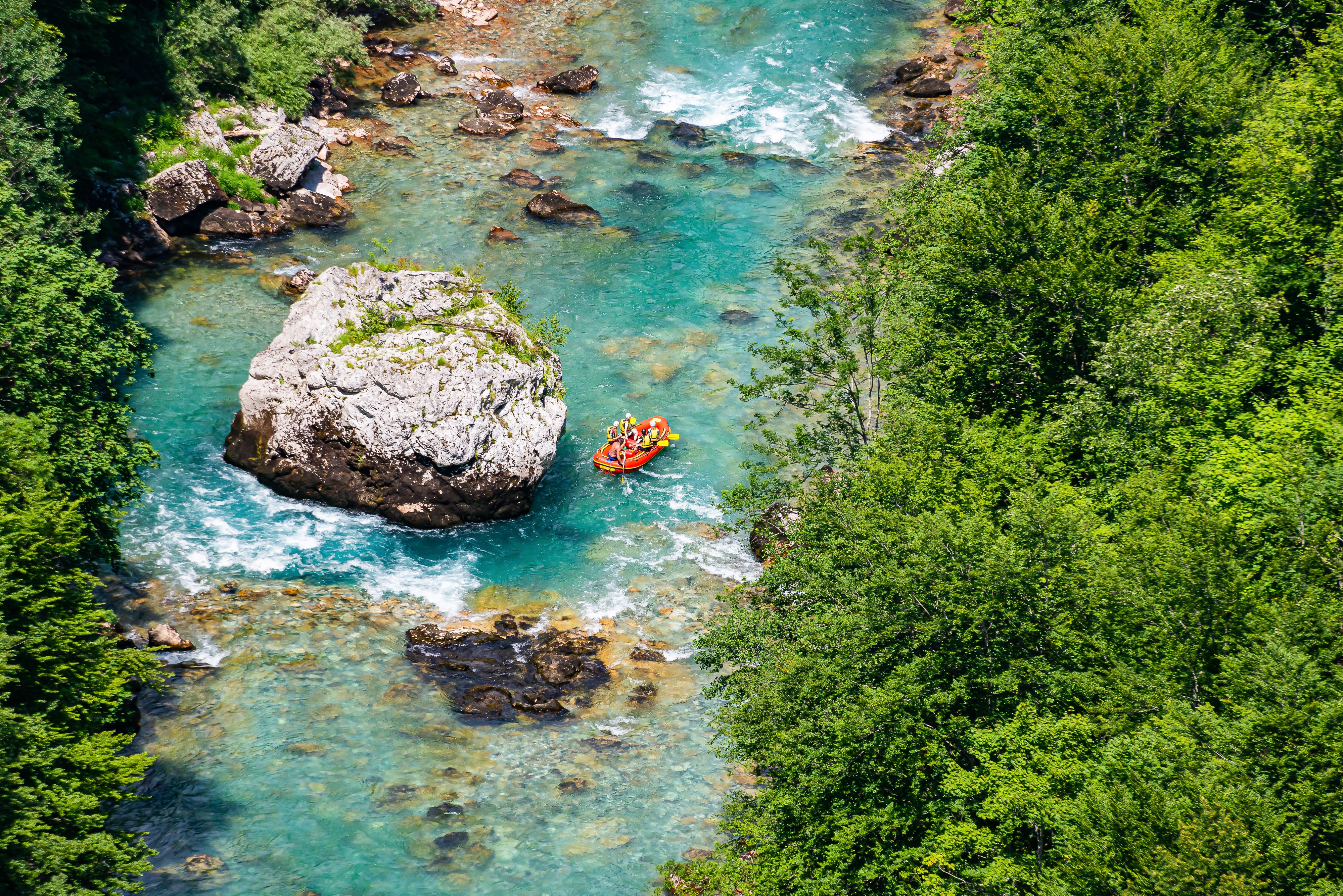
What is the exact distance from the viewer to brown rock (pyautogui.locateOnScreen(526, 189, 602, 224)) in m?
50.5

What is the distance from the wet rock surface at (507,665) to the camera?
28.5m

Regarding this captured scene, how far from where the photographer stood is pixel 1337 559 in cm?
1898

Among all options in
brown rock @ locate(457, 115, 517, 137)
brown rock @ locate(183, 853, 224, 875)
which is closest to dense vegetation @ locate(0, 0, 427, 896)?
brown rock @ locate(183, 853, 224, 875)

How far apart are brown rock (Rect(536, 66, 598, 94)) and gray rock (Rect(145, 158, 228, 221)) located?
22.2m

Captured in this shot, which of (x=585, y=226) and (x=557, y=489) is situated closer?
(x=557, y=489)

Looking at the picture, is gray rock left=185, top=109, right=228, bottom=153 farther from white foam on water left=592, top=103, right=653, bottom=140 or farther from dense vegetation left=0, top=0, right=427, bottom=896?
white foam on water left=592, top=103, right=653, bottom=140

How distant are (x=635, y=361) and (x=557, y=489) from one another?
838cm

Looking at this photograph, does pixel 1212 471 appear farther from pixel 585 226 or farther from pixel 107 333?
pixel 585 226

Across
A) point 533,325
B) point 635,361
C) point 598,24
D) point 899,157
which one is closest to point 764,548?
point 635,361

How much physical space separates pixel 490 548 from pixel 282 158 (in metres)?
26.3

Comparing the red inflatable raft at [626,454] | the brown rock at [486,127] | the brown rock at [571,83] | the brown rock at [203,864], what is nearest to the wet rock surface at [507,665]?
the brown rock at [203,864]

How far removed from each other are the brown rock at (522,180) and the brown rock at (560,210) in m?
1.54

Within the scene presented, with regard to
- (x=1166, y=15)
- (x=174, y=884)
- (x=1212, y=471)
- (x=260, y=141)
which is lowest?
(x=174, y=884)

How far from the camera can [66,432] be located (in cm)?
2669
